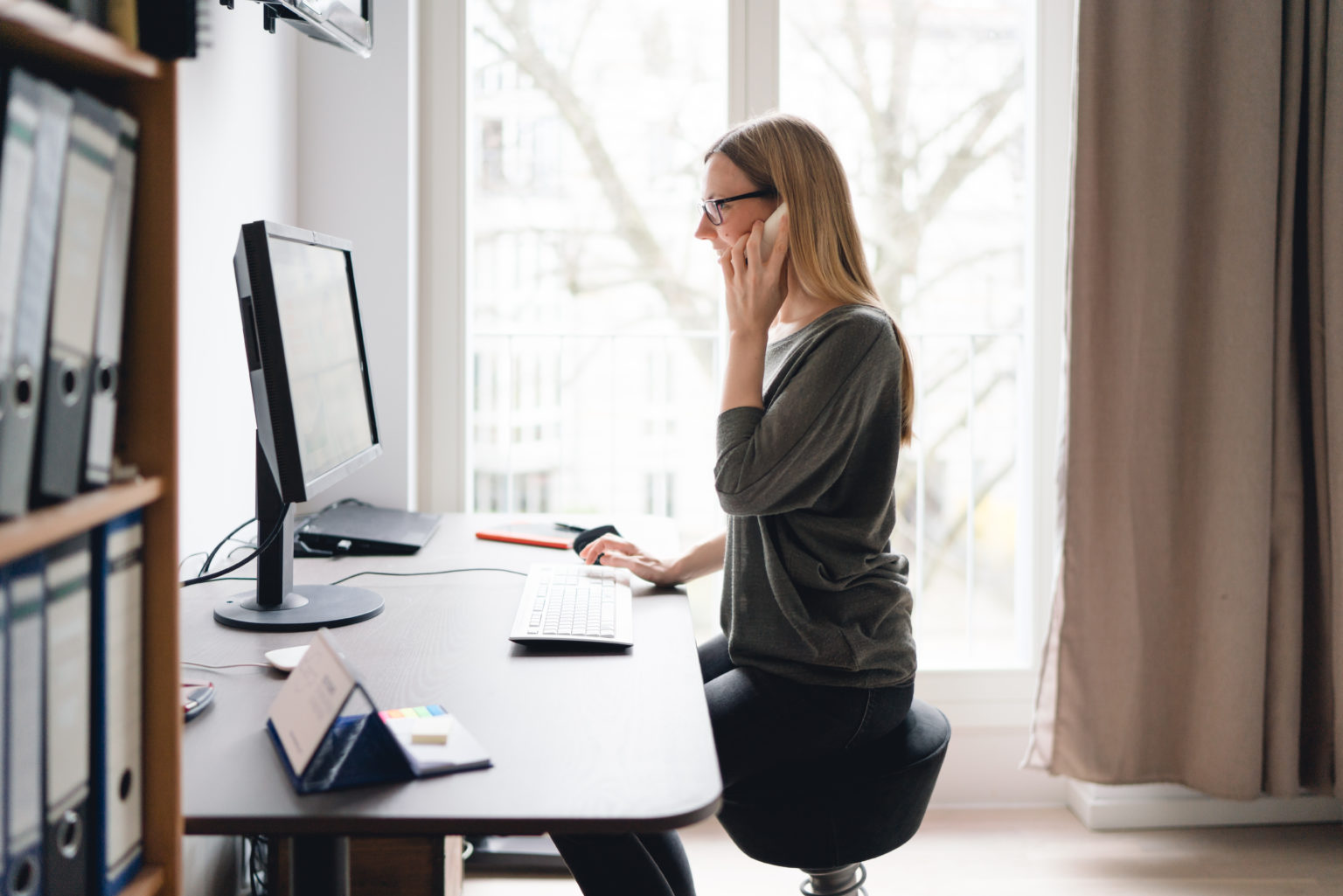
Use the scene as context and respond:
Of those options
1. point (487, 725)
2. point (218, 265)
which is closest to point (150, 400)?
point (487, 725)

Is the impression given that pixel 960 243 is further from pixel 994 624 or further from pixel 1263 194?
pixel 994 624

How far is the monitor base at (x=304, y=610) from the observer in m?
1.16

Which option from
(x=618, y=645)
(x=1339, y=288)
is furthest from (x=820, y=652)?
(x=1339, y=288)

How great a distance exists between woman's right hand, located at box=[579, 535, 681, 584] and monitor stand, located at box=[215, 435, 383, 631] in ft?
1.11

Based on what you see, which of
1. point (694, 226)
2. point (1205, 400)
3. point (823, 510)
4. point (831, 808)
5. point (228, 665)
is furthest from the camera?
point (694, 226)

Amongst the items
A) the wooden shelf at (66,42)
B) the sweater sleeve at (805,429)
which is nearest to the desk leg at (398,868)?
the sweater sleeve at (805,429)

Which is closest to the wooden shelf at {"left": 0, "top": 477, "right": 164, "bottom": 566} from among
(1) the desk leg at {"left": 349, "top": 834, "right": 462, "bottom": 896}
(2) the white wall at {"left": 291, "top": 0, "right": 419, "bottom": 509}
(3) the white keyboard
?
(3) the white keyboard

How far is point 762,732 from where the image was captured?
48.3 inches

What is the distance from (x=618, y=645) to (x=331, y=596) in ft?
1.29

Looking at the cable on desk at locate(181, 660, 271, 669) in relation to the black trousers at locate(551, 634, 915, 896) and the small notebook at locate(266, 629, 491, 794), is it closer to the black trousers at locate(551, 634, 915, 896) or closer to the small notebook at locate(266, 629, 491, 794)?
the small notebook at locate(266, 629, 491, 794)

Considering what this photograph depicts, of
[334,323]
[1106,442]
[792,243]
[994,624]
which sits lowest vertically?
[994,624]

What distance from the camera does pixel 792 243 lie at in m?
1.39

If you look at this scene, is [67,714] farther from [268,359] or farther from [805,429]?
[805,429]

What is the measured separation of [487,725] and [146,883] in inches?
11.8
